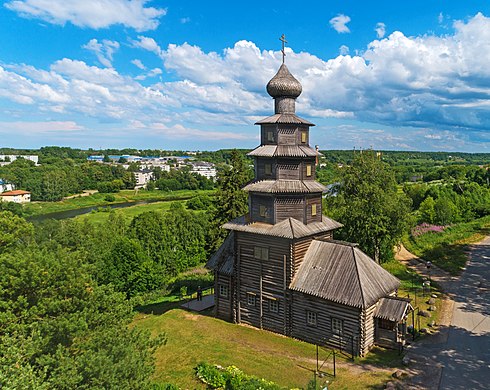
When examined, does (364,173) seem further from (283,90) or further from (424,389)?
(424,389)

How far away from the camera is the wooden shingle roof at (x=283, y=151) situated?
20950mm

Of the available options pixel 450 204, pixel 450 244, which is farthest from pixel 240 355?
pixel 450 204

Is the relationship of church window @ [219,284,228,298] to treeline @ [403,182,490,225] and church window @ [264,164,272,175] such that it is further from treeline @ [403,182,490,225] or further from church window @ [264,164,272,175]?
treeline @ [403,182,490,225]

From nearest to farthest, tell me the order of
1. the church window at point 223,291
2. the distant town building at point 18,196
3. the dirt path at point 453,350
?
the dirt path at point 453,350, the church window at point 223,291, the distant town building at point 18,196

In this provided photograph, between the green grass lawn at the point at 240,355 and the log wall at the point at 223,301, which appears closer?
the green grass lawn at the point at 240,355

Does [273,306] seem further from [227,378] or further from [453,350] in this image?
[453,350]

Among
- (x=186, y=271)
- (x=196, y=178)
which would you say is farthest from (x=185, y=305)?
(x=196, y=178)

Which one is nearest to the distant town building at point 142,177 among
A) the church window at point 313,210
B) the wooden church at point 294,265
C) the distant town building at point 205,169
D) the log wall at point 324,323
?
the distant town building at point 205,169

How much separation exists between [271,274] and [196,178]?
12145cm

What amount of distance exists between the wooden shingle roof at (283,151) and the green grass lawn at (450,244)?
779 inches

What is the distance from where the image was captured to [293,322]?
20.6 m

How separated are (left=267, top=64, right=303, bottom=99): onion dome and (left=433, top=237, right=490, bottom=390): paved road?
15.9 m

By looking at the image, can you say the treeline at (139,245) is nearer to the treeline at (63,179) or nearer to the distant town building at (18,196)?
the distant town building at (18,196)

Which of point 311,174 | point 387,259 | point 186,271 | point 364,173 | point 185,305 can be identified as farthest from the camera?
point 186,271
